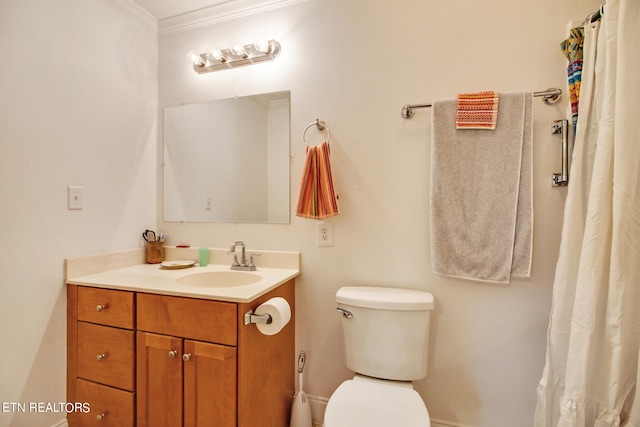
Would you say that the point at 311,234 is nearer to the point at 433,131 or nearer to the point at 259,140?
the point at 259,140

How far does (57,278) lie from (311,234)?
1.23 m

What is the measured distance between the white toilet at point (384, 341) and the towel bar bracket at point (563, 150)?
736mm

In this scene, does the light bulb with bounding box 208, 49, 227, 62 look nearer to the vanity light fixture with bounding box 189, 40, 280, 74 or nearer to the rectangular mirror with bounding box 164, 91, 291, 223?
the vanity light fixture with bounding box 189, 40, 280, 74

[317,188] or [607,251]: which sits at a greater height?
[317,188]

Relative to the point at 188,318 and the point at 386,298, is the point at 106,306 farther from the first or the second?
the point at 386,298

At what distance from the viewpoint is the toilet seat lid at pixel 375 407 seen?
0.99 meters

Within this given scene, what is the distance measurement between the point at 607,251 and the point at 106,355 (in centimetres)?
204

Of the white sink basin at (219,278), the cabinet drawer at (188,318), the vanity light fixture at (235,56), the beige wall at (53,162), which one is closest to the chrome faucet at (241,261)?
the white sink basin at (219,278)

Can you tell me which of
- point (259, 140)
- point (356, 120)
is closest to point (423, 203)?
point (356, 120)

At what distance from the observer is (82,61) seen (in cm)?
145

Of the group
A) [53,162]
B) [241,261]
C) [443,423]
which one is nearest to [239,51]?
Result: [53,162]

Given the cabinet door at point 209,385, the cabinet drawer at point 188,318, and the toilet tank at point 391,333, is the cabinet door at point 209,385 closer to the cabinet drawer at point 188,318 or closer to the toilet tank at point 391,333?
the cabinet drawer at point 188,318

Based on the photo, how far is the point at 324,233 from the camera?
1.54 m

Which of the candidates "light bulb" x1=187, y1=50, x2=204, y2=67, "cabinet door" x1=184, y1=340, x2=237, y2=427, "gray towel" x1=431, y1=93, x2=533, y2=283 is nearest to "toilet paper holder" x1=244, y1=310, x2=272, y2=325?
"cabinet door" x1=184, y1=340, x2=237, y2=427
